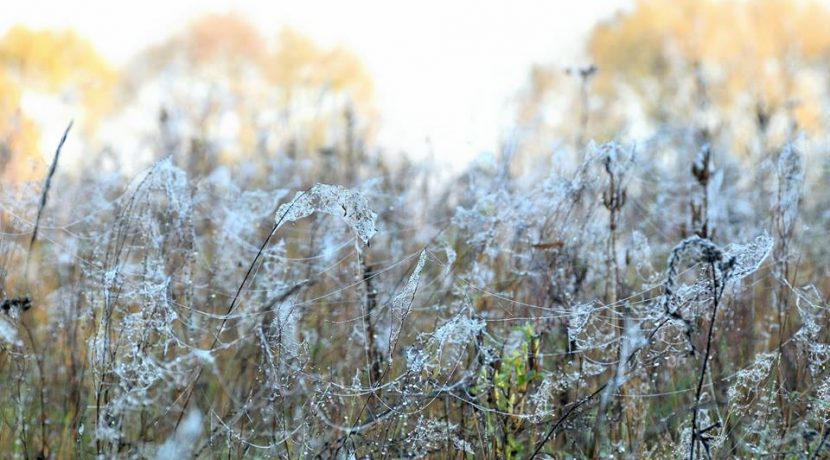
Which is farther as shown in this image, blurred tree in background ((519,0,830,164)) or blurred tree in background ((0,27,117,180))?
blurred tree in background ((0,27,117,180))

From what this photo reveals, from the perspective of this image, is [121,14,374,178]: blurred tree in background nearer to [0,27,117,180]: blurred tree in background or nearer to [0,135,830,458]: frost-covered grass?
[0,27,117,180]: blurred tree in background

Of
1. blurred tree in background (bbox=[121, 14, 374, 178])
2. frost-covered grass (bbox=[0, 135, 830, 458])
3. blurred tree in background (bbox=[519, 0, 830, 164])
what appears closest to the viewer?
frost-covered grass (bbox=[0, 135, 830, 458])

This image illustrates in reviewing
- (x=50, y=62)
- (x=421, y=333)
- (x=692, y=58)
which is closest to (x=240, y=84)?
A: (x=50, y=62)

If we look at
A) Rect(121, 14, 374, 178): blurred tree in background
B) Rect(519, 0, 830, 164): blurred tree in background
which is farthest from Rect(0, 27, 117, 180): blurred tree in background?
Rect(519, 0, 830, 164): blurred tree in background

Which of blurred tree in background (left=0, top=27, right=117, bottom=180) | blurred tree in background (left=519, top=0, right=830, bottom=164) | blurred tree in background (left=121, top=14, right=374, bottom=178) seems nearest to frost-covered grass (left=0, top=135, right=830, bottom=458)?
blurred tree in background (left=121, top=14, right=374, bottom=178)

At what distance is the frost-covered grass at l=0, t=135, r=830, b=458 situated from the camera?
6.77 ft

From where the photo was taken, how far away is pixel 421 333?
2152mm

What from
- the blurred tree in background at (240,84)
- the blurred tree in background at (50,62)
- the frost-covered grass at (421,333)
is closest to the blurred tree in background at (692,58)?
the blurred tree in background at (240,84)

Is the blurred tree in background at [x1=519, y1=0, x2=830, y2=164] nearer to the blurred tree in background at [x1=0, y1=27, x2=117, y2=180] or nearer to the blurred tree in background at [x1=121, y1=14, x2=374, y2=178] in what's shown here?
the blurred tree in background at [x1=121, y1=14, x2=374, y2=178]

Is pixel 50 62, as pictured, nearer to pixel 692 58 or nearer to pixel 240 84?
pixel 240 84

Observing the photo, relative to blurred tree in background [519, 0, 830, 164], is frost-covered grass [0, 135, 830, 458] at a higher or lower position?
lower

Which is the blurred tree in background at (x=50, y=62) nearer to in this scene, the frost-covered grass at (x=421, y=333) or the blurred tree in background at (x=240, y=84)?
the blurred tree in background at (x=240, y=84)

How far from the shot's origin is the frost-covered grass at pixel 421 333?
6.77ft

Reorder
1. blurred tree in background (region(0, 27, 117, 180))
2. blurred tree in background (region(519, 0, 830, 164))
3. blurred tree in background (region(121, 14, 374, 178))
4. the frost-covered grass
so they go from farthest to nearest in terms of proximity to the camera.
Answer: blurred tree in background (region(0, 27, 117, 180))
blurred tree in background (region(519, 0, 830, 164))
blurred tree in background (region(121, 14, 374, 178))
the frost-covered grass
